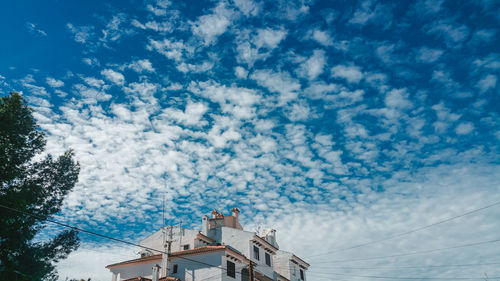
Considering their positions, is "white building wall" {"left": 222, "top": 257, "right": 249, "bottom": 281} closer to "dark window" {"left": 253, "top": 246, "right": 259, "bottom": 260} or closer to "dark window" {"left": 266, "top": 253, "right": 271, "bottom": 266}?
"dark window" {"left": 253, "top": 246, "right": 259, "bottom": 260}

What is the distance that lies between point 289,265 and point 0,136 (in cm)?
3652

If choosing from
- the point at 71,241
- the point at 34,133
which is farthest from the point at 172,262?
the point at 34,133

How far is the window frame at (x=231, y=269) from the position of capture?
34.3 m

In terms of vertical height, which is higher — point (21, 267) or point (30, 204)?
Answer: point (30, 204)

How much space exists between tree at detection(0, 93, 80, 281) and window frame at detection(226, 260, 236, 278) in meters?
14.8

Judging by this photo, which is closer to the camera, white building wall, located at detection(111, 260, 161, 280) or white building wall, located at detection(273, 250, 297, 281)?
white building wall, located at detection(111, 260, 161, 280)

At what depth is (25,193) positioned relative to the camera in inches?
1088

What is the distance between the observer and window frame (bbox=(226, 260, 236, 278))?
1349 inches

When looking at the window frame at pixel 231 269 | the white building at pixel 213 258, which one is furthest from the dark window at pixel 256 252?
the window frame at pixel 231 269

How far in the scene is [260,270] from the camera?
4047 cm

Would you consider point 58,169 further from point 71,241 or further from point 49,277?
point 49,277

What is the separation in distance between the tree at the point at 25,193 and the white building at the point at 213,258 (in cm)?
826

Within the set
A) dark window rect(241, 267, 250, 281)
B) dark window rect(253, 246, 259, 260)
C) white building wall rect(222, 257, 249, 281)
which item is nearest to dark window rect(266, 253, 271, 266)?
dark window rect(253, 246, 259, 260)

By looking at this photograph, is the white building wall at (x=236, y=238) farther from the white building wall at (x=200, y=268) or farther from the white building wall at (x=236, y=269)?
the white building wall at (x=200, y=268)
